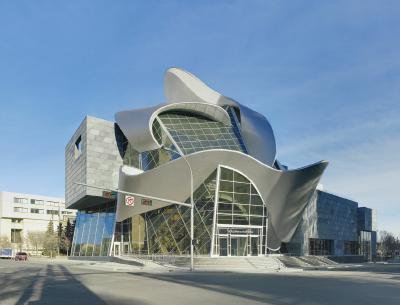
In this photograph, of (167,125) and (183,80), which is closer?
(167,125)

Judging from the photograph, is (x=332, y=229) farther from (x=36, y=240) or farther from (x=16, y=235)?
(x=16, y=235)

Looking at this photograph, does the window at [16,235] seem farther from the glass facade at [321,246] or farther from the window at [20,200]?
the glass facade at [321,246]

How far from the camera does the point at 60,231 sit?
101562 mm

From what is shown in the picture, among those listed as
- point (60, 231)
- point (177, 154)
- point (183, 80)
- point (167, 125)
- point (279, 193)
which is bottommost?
point (60, 231)

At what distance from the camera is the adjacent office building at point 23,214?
473ft

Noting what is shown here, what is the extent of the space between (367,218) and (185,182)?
60.7 m

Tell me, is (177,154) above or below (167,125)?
below

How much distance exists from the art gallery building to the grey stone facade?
0.13m

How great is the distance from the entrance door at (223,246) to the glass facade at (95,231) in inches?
649

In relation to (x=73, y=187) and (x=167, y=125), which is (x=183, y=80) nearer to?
(x=167, y=125)

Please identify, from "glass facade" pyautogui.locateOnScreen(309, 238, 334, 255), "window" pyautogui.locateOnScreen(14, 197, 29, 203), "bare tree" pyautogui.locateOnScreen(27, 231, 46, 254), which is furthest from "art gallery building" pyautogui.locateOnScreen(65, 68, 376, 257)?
"window" pyautogui.locateOnScreen(14, 197, 29, 203)

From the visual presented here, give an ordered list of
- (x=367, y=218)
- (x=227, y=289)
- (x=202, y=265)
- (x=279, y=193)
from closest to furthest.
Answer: (x=227, y=289), (x=202, y=265), (x=279, y=193), (x=367, y=218)

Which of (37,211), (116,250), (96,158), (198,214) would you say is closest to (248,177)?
(198,214)

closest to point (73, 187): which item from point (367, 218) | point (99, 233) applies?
point (99, 233)
